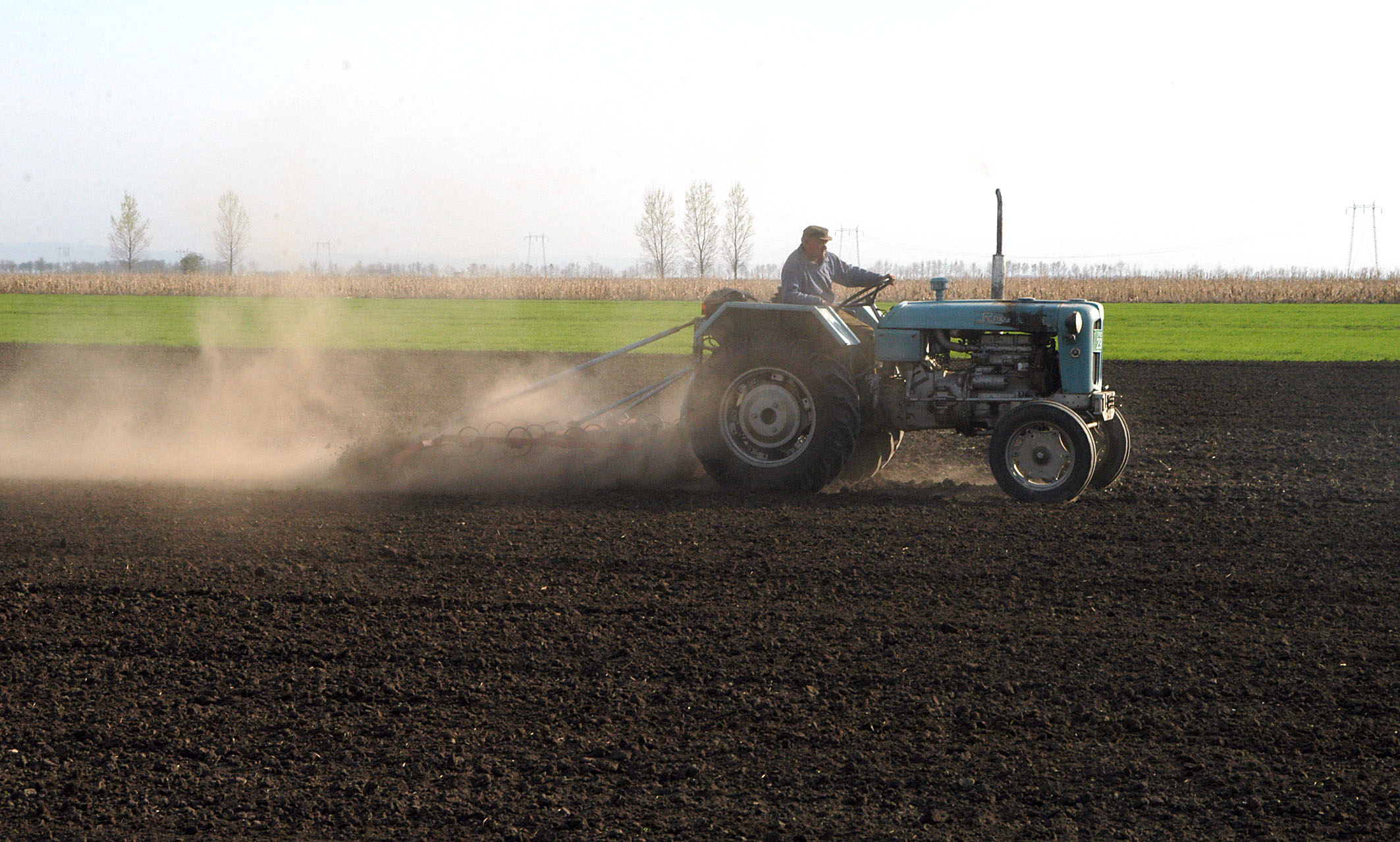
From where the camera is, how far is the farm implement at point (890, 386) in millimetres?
7828

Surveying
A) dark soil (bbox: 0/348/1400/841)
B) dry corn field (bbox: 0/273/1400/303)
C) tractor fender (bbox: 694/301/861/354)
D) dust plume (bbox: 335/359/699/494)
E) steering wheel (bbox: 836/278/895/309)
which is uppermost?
dry corn field (bbox: 0/273/1400/303)

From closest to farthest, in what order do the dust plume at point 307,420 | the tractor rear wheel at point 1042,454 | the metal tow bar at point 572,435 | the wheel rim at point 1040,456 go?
the tractor rear wheel at point 1042,454
the wheel rim at point 1040,456
the metal tow bar at point 572,435
the dust plume at point 307,420

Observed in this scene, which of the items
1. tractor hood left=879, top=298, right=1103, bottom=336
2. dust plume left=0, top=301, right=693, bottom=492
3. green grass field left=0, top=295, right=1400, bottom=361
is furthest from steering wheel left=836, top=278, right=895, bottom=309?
green grass field left=0, top=295, right=1400, bottom=361

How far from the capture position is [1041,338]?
806 cm

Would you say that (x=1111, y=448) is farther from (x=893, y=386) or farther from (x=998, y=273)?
(x=998, y=273)

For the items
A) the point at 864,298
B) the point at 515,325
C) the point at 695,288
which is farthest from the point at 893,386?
the point at 695,288

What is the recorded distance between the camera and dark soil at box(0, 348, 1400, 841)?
364cm

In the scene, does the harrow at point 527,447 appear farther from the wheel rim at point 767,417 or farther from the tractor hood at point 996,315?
the tractor hood at point 996,315

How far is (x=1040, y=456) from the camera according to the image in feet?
25.5

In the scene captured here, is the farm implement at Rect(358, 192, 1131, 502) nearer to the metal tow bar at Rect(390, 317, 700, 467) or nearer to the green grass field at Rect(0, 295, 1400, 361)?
the metal tow bar at Rect(390, 317, 700, 467)

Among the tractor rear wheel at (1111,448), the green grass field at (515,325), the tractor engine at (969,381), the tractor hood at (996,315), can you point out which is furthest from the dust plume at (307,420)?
the tractor rear wheel at (1111,448)

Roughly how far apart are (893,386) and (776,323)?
92 cm

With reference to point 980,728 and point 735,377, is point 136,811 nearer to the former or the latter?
point 980,728

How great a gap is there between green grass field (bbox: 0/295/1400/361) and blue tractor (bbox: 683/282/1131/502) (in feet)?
27.7
